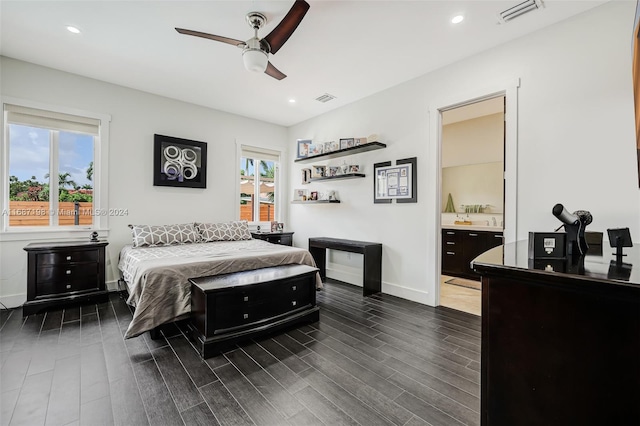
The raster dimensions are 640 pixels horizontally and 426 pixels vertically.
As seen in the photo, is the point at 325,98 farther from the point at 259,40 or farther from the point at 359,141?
the point at 259,40

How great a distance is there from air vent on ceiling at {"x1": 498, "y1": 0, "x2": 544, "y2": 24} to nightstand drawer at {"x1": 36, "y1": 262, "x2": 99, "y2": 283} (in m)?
5.19

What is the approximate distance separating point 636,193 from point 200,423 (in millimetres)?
3510

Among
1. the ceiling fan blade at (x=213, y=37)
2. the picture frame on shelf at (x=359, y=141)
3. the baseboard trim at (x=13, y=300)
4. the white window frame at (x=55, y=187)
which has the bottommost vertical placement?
the baseboard trim at (x=13, y=300)

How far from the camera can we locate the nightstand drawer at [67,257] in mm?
3178

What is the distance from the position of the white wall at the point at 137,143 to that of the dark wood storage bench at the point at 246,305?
91.5 inches

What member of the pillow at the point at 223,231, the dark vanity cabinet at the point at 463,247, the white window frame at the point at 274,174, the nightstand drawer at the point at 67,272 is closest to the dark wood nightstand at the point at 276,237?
the pillow at the point at 223,231

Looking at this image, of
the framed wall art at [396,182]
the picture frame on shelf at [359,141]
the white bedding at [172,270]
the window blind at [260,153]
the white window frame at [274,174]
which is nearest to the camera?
the white bedding at [172,270]

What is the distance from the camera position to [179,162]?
4492 mm

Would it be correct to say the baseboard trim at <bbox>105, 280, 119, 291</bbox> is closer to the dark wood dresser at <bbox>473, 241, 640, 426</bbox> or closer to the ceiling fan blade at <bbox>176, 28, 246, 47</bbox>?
the ceiling fan blade at <bbox>176, 28, 246, 47</bbox>

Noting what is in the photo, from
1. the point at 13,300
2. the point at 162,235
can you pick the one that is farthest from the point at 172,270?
the point at 13,300

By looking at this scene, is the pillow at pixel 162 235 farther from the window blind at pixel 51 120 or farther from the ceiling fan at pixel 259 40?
the ceiling fan at pixel 259 40

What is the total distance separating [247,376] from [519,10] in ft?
12.3

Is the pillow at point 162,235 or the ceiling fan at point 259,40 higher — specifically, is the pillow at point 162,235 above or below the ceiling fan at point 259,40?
below

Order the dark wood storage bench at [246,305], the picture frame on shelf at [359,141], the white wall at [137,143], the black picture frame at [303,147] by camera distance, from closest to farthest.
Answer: the dark wood storage bench at [246,305] < the white wall at [137,143] < the picture frame on shelf at [359,141] < the black picture frame at [303,147]
